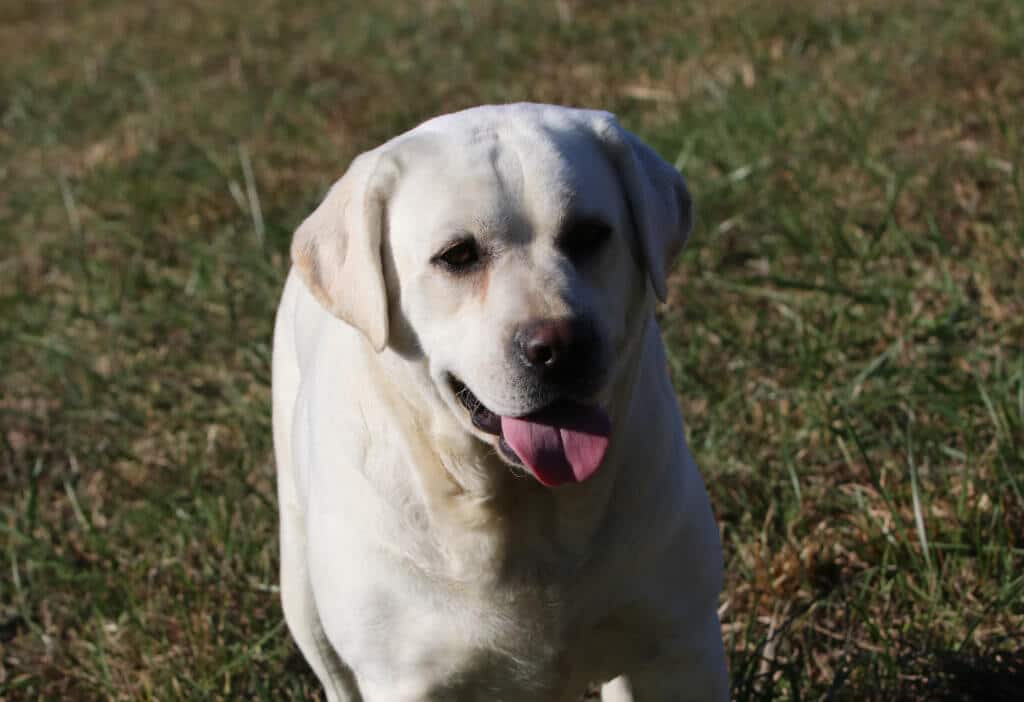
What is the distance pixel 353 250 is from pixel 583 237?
0.43 metres

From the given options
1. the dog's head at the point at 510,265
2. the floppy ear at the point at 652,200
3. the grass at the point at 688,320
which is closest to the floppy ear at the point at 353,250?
the dog's head at the point at 510,265

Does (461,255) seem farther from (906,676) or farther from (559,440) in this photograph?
(906,676)

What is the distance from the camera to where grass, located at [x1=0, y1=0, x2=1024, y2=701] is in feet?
12.5

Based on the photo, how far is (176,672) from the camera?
12.6 feet

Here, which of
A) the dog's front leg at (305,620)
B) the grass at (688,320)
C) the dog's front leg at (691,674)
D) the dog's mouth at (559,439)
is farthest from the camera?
the grass at (688,320)

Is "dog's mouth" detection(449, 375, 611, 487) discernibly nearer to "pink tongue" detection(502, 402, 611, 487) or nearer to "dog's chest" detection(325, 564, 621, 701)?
"pink tongue" detection(502, 402, 611, 487)

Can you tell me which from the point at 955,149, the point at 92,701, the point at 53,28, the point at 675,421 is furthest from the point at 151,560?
the point at 53,28

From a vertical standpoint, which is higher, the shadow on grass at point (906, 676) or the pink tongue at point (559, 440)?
the pink tongue at point (559, 440)

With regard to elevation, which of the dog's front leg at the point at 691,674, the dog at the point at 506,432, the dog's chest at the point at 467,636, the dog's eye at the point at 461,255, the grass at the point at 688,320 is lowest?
the grass at the point at 688,320

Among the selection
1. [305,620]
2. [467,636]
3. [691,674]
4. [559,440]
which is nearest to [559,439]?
[559,440]

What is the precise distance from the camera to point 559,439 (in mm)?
Answer: 2736

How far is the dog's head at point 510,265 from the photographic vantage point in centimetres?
265

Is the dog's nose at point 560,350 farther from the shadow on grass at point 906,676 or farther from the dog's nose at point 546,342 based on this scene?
the shadow on grass at point 906,676

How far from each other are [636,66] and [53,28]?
529 centimetres
